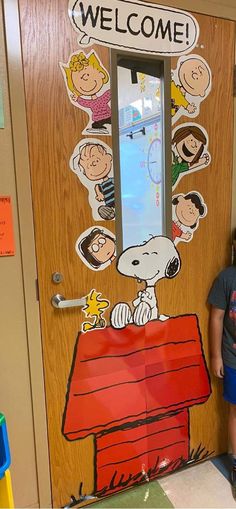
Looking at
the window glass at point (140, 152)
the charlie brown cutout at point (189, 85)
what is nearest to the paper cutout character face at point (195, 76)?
the charlie brown cutout at point (189, 85)

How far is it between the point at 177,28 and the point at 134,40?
0.21 metres

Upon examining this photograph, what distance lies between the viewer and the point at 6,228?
136 centimetres

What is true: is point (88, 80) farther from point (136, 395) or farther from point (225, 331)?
point (136, 395)

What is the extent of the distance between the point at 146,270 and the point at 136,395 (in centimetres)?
57

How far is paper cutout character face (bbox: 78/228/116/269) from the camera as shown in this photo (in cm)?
149

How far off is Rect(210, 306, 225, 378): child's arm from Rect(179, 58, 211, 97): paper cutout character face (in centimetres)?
97

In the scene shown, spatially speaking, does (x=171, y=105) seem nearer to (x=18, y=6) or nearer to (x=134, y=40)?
(x=134, y=40)

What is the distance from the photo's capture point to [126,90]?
1.48 m

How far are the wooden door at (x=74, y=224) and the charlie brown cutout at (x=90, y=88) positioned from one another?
0.02 meters

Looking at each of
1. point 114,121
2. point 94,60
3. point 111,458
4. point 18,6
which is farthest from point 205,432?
point 18,6

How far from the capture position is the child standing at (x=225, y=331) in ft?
5.57

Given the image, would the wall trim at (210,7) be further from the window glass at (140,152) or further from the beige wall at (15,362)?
the beige wall at (15,362)

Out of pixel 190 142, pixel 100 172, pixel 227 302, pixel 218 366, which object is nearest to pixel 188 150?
pixel 190 142

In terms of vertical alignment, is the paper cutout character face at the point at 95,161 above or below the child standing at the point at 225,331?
above
